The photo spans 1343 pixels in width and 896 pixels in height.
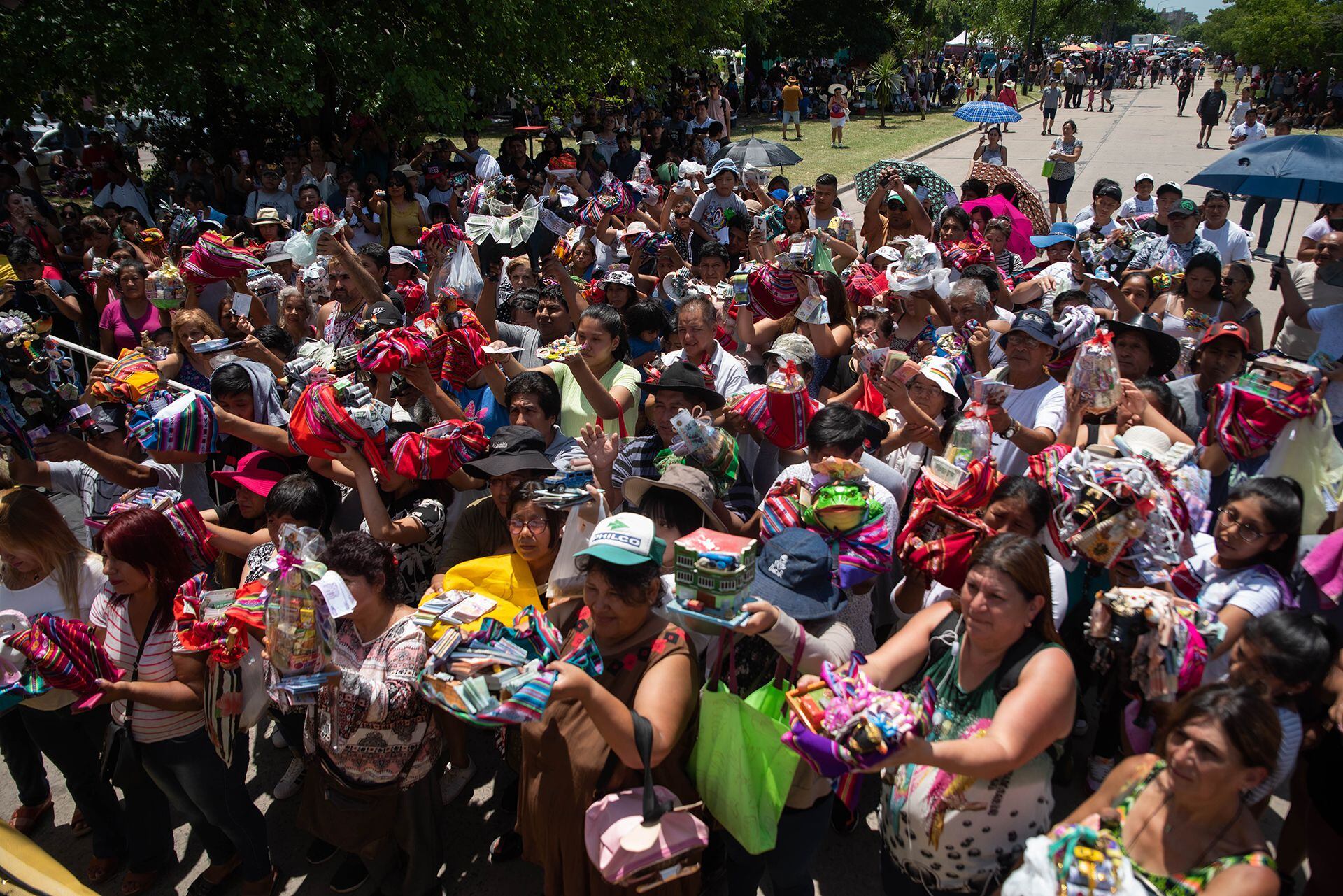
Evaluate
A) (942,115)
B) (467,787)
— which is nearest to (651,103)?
(942,115)

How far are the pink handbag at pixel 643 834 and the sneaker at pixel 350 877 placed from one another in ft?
5.32

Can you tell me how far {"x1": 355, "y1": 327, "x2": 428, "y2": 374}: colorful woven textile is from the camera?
4.48 meters

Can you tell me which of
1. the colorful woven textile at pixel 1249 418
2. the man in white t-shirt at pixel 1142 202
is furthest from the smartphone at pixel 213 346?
the man in white t-shirt at pixel 1142 202

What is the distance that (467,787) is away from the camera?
4.18 m

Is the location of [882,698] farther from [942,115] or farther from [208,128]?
[942,115]

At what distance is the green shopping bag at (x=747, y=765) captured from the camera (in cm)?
270

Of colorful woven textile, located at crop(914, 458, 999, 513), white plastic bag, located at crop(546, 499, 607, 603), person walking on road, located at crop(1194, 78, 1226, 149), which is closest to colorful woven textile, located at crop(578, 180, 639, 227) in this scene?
white plastic bag, located at crop(546, 499, 607, 603)

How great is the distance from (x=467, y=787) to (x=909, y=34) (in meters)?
43.7

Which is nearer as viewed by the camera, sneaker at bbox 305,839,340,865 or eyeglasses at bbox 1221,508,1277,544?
eyeglasses at bbox 1221,508,1277,544

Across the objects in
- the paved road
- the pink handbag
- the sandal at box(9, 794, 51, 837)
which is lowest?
the paved road

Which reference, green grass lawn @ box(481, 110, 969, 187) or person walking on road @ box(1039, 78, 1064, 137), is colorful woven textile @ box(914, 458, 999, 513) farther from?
person walking on road @ box(1039, 78, 1064, 137)

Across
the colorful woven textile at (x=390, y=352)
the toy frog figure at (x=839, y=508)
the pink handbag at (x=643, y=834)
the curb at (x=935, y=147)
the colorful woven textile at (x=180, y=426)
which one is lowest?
the curb at (x=935, y=147)

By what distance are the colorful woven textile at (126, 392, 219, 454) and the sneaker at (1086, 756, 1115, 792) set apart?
15.2 feet

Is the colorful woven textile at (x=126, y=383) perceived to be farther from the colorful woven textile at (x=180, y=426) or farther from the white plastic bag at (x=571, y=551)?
the white plastic bag at (x=571, y=551)
